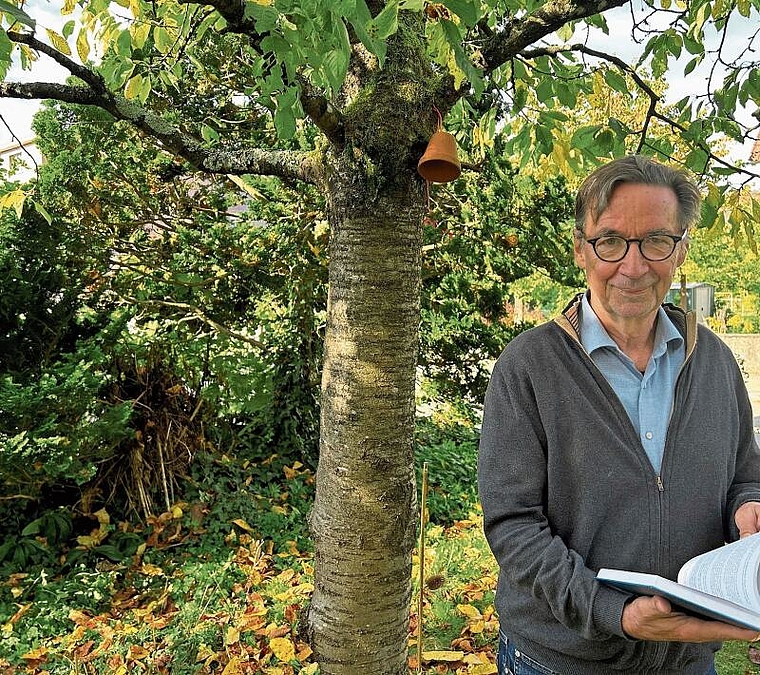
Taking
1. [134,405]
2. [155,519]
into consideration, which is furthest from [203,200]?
[155,519]

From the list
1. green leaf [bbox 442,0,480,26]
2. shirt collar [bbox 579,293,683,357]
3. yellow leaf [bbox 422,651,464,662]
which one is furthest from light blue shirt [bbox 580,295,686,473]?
yellow leaf [bbox 422,651,464,662]

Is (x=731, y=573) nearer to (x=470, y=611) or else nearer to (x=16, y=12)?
(x=16, y=12)

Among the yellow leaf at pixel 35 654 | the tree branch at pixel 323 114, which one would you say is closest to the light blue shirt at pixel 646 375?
the tree branch at pixel 323 114

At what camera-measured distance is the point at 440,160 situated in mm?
2271

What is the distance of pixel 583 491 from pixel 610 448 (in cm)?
11

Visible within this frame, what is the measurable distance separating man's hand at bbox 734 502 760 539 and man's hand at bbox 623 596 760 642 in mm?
256

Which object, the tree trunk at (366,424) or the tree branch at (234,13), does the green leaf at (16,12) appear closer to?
the tree branch at (234,13)

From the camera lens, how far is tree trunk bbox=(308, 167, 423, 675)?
2.42 metres

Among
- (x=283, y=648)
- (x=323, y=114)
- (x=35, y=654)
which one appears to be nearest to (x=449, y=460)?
(x=283, y=648)

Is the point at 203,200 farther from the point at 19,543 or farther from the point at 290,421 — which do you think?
the point at 19,543

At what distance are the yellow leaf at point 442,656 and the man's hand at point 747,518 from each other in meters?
2.01

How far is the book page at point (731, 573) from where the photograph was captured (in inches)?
48.7

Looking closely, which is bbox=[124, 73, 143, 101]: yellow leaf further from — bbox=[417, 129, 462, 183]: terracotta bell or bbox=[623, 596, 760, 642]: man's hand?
bbox=[623, 596, 760, 642]: man's hand

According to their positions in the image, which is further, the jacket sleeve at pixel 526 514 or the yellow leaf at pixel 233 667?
the yellow leaf at pixel 233 667
